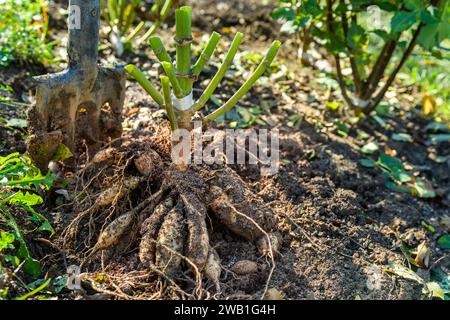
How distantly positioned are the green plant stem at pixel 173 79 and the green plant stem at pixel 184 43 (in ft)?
0.13

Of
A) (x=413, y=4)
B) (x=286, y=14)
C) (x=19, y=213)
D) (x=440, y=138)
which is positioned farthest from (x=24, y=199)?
(x=440, y=138)

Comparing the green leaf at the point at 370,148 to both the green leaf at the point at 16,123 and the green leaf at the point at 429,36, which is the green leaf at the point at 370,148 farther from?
the green leaf at the point at 16,123

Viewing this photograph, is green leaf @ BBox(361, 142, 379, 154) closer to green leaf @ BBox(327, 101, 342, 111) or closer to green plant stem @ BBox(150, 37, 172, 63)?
green leaf @ BBox(327, 101, 342, 111)

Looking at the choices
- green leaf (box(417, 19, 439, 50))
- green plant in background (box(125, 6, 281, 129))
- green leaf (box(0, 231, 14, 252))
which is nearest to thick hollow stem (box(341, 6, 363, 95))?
green leaf (box(417, 19, 439, 50))

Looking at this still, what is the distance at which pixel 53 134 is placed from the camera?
86.5 inches

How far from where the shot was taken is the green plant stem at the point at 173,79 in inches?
77.9

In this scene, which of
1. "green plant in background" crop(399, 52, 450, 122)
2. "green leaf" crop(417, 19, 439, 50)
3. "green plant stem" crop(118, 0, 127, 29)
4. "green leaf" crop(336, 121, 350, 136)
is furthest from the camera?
"green plant in background" crop(399, 52, 450, 122)

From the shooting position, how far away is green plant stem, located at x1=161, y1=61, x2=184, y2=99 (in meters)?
1.98

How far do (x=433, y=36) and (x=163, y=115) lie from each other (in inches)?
47.3

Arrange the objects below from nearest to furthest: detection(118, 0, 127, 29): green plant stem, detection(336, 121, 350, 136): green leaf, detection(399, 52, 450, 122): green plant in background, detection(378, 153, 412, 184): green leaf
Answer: detection(378, 153, 412, 184): green leaf
detection(336, 121, 350, 136): green leaf
detection(118, 0, 127, 29): green plant stem
detection(399, 52, 450, 122): green plant in background

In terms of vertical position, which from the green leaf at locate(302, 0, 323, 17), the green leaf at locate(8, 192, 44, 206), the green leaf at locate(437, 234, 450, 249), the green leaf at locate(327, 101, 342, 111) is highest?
the green leaf at locate(302, 0, 323, 17)

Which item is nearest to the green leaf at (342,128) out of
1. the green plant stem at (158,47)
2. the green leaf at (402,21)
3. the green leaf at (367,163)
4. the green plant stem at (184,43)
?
the green leaf at (367,163)

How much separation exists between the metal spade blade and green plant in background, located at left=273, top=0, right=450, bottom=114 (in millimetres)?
877
